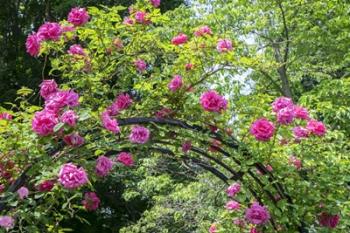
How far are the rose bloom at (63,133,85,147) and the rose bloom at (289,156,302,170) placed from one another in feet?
4.19

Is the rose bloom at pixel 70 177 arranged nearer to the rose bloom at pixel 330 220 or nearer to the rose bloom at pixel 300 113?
the rose bloom at pixel 300 113

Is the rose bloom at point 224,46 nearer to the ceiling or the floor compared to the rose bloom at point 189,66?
nearer to the ceiling

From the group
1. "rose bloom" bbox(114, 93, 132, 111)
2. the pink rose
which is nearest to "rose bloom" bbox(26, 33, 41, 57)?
"rose bloom" bbox(114, 93, 132, 111)

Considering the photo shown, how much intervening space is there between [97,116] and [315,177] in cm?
131

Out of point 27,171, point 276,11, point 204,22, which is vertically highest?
point 276,11

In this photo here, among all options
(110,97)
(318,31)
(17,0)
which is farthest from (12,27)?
(110,97)

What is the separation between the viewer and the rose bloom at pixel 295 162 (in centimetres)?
316

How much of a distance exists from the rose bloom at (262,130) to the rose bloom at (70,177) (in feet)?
3.10

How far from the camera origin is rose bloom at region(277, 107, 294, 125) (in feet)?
9.20

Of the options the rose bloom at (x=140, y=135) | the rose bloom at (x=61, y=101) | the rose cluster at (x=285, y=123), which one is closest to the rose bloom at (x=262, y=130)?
the rose cluster at (x=285, y=123)

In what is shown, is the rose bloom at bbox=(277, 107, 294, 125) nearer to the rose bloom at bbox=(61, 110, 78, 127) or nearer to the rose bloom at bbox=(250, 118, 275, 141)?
the rose bloom at bbox=(250, 118, 275, 141)

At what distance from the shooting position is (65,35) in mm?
2928

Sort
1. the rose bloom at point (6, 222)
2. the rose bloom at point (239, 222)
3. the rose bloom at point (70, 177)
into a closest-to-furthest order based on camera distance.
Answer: the rose bloom at point (70, 177) < the rose bloom at point (6, 222) < the rose bloom at point (239, 222)

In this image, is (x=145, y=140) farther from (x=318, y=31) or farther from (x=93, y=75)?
(x=318, y=31)
